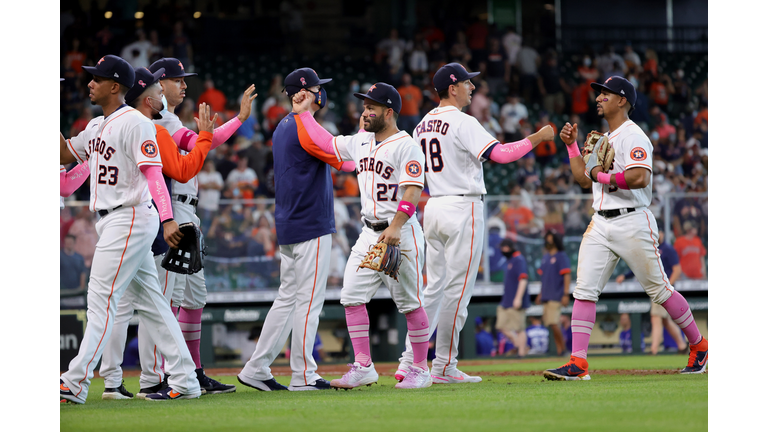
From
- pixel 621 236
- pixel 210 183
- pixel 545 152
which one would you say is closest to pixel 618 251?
pixel 621 236

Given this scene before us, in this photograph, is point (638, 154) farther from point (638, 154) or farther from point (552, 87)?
point (552, 87)

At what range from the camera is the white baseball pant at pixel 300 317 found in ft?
19.3

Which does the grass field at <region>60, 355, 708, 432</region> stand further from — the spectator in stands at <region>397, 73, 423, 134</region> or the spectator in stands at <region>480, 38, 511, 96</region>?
the spectator in stands at <region>480, 38, 511, 96</region>

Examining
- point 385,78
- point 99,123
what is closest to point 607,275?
point 99,123

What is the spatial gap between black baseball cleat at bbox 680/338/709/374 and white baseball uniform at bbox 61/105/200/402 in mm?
3857

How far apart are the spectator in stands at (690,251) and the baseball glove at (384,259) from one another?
807 cm

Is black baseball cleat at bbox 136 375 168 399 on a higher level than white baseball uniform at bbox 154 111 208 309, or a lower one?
lower

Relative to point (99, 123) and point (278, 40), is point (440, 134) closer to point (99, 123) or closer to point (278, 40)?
point (99, 123)

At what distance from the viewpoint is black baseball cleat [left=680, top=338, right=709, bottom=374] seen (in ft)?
21.7

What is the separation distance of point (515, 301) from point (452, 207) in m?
5.55

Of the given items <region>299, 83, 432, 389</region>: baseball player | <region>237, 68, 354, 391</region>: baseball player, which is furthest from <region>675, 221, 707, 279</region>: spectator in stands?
<region>237, 68, 354, 391</region>: baseball player

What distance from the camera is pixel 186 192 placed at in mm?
5938

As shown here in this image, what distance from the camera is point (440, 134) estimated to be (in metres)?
6.25

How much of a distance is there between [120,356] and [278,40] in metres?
13.6
